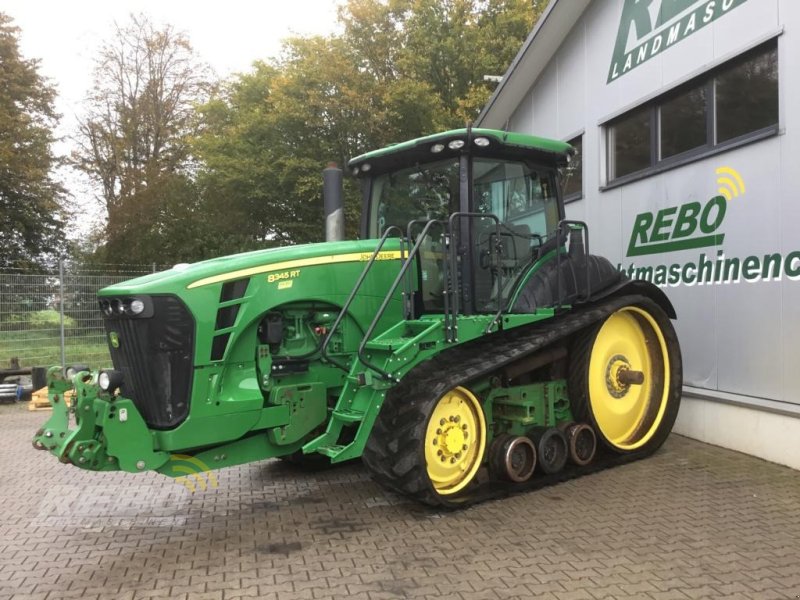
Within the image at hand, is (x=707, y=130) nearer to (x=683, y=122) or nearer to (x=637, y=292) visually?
(x=683, y=122)

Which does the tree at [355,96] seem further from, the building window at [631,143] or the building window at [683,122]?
the building window at [683,122]

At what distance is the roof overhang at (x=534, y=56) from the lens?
9.13 meters

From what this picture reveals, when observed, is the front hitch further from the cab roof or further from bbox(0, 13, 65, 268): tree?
bbox(0, 13, 65, 268): tree

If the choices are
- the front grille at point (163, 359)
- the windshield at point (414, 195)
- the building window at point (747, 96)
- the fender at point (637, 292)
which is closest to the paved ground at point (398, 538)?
the front grille at point (163, 359)

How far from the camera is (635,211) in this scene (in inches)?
312

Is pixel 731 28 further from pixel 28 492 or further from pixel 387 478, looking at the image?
pixel 28 492

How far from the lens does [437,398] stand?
4.51 meters

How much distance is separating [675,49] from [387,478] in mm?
5683

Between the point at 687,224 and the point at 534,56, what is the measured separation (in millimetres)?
4320

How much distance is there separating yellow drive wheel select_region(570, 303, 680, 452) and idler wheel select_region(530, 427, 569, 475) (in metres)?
0.40

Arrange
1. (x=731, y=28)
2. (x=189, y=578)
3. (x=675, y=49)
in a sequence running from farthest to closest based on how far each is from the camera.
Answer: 1. (x=675, y=49)
2. (x=731, y=28)
3. (x=189, y=578)

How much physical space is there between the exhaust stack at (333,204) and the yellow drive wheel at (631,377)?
230cm

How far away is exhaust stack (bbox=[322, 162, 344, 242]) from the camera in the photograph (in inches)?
223

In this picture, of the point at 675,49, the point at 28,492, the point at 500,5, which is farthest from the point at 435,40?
the point at 28,492
